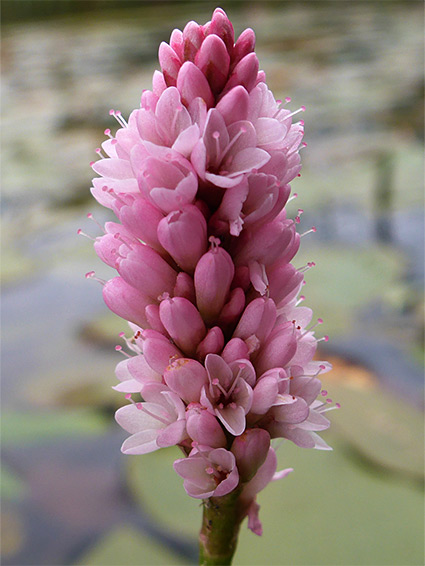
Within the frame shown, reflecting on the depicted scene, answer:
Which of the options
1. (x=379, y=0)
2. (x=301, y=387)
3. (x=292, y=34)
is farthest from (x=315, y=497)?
(x=379, y=0)

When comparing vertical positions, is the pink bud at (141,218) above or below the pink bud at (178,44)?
below

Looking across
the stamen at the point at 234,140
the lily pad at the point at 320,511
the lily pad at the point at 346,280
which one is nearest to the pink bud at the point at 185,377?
the stamen at the point at 234,140

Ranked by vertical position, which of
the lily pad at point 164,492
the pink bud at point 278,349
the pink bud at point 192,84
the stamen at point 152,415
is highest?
the pink bud at point 192,84

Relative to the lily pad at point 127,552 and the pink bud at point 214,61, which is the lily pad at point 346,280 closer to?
the lily pad at point 127,552

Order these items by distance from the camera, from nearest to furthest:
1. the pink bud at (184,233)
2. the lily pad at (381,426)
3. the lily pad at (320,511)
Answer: the pink bud at (184,233)
the lily pad at (320,511)
the lily pad at (381,426)

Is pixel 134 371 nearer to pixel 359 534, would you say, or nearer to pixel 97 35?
pixel 359 534

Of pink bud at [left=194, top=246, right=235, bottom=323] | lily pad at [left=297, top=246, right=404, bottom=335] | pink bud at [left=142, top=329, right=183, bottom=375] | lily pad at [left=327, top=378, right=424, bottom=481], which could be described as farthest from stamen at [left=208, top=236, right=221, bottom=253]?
lily pad at [left=297, top=246, right=404, bottom=335]
